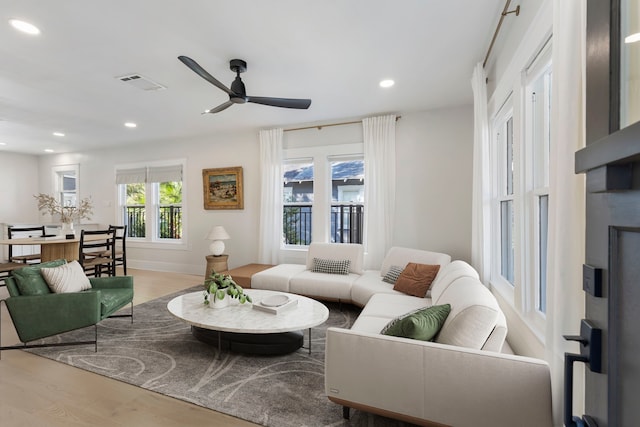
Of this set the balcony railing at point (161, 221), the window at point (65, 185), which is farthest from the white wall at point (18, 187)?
the balcony railing at point (161, 221)

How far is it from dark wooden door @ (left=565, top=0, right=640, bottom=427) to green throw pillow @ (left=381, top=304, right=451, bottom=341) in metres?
0.93

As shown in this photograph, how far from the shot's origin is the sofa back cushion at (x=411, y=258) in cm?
351

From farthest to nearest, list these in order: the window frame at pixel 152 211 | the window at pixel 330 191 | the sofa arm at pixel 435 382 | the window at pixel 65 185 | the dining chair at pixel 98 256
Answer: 1. the window at pixel 65 185
2. the window frame at pixel 152 211
3. the window at pixel 330 191
4. the dining chair at pixel 98 256
5. the sofa arm at pixel 435 382

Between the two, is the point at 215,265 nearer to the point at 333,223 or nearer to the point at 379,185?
the point at 333,223

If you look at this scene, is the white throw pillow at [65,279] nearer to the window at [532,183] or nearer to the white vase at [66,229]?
the white vase at [66,229]

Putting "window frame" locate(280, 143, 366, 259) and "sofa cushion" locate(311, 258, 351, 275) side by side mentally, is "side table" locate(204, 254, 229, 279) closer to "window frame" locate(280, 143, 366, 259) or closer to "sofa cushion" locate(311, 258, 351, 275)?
"window frame" locate(280, 143, 366, 259)

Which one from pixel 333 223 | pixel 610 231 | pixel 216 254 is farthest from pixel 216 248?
pixel 610 231

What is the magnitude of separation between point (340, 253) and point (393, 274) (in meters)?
0.85

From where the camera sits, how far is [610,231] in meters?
0.63

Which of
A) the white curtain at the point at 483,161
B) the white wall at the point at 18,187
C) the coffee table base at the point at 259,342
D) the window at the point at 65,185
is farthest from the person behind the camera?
the window at the point at 65,185

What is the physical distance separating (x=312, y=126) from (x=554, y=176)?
158 inches

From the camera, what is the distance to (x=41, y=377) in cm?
225

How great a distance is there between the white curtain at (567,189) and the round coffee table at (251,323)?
163cm

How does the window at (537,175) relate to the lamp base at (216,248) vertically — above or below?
above
